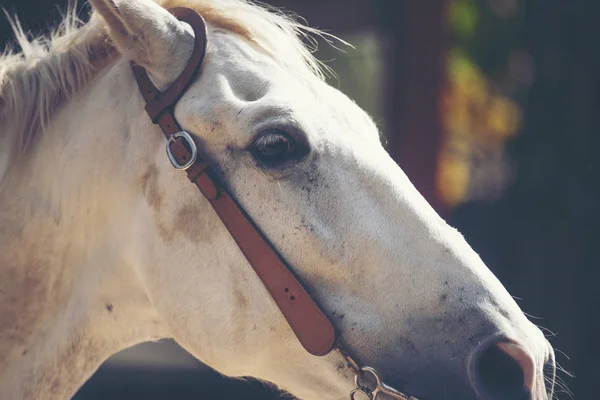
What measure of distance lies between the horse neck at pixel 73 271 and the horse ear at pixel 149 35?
0.42 feet

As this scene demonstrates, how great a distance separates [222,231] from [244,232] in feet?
0.26

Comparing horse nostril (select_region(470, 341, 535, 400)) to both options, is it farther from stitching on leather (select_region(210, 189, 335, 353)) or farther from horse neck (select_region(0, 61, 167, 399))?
horse neck (select_region(0, 61, 167, 399))

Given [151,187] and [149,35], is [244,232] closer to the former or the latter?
[151,187]

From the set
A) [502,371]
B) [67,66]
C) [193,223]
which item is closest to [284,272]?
[193,223]

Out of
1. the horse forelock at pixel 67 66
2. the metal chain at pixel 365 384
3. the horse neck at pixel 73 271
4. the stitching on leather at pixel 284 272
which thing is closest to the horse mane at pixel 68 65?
the horse forelock at pixel 67 66

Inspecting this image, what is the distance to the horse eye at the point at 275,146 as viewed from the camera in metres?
1.77

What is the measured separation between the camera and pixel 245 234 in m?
1.79

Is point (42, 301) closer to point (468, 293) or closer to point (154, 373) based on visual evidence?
point (468, 293)

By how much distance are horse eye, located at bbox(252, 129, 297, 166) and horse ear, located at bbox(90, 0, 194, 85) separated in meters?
0.35

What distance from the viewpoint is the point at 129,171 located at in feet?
6.37

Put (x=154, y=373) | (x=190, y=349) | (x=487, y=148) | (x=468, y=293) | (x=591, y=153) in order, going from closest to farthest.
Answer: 1. (x=468, y=293)
2. (x=190, y=349)
3. (x=591, y=153)
4. (x=154, y=373)
5. (x=487, y=148)

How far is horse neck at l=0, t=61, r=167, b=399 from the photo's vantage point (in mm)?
1959

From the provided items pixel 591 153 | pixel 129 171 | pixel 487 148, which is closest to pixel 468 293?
pixel 129 171

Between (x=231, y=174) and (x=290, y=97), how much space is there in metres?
0.25
